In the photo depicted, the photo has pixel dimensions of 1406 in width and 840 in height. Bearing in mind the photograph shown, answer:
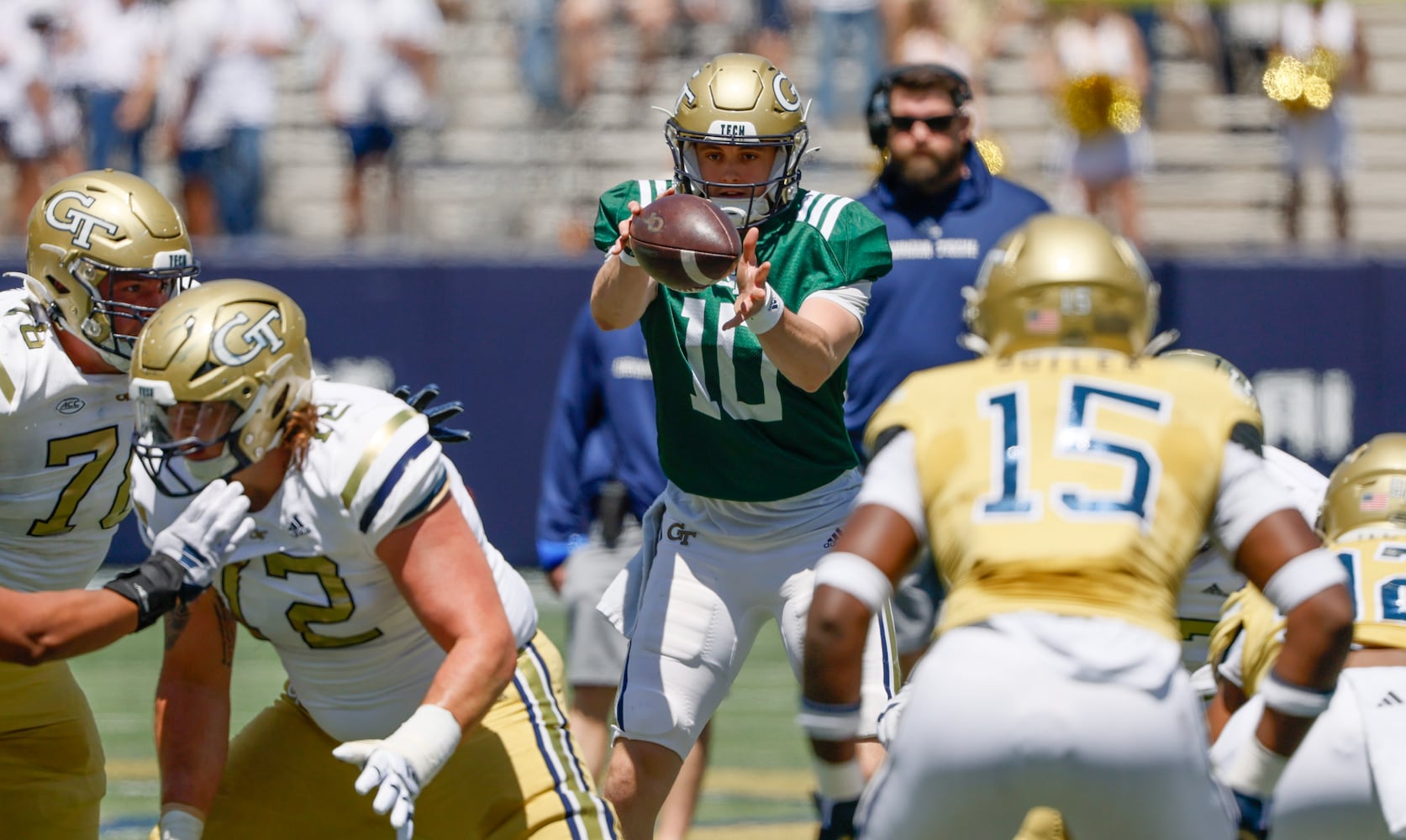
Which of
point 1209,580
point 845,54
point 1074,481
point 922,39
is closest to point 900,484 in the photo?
point 1074,481

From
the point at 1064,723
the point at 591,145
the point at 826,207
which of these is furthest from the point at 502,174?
the point at 1064,723

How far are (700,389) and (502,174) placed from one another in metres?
7.20

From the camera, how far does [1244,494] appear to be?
10.3 feet

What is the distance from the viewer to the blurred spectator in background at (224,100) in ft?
34.5

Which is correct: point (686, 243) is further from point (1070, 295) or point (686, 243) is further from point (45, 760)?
point (45, 760)

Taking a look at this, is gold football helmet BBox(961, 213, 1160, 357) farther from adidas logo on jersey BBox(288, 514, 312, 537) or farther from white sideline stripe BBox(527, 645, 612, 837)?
adidas logo on jersey BBox(288, 514, 312, 537)

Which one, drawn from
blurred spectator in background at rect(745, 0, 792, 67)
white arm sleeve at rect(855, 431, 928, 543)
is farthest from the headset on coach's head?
blurred spectator in background at rect(745, 0, 792, 67)

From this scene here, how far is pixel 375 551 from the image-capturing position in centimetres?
358

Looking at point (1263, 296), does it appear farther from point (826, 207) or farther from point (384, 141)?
point (826, 207)

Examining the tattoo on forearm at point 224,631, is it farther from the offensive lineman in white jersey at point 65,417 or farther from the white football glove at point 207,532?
A: the offensive lineman in white jersey at point 65,417

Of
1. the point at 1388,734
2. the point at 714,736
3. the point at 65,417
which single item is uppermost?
the point at 65,417

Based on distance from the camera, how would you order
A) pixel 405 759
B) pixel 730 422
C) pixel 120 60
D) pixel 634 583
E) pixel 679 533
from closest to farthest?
pixel 405 759, pixel 730 422, pixel 679 533, pixel 634 583, pixel 120 60

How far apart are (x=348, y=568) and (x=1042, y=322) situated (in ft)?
4.34

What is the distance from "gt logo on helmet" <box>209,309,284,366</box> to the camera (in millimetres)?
3523
